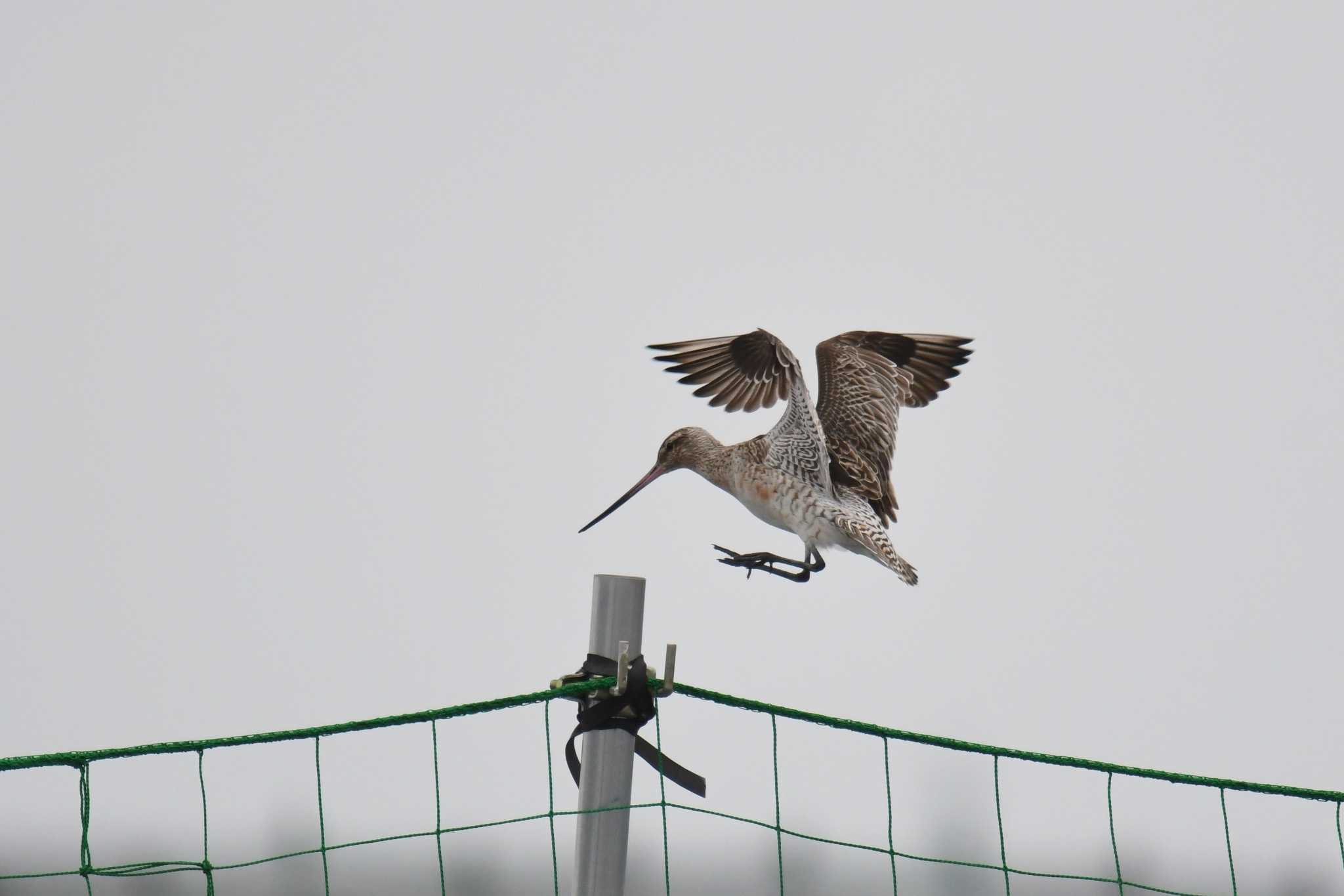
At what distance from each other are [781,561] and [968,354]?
2.27 m

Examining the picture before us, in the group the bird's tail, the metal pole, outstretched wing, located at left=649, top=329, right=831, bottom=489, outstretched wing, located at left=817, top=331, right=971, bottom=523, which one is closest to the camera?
the metal pole

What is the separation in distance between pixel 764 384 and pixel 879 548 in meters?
1.72

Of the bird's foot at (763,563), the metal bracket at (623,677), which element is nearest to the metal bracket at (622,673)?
the metal bracket at (623,677)

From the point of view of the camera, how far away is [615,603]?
11.2 ft

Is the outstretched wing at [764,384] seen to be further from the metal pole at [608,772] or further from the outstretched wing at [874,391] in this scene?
the metal pole at [608,772]

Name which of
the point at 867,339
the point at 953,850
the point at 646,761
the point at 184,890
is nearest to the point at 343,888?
the point at 184,890

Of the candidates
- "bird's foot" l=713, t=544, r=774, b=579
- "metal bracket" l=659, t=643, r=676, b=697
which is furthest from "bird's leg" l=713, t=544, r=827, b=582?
"metal bracket" l=659, t=643, r=676, b=697

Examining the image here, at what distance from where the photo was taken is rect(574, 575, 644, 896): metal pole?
10.9ft

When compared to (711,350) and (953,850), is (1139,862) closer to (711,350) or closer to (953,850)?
(953,850)

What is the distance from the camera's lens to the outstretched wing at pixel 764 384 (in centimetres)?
793

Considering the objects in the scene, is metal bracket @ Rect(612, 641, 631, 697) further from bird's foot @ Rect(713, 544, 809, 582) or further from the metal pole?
bird's foot @ Rect(713, 544, 809, 582)

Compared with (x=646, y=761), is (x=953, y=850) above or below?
below

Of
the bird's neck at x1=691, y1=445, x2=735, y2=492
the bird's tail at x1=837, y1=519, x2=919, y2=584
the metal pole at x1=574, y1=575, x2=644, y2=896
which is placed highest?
the bird's neck at x1=691, y1=445, x2=735, y2=492

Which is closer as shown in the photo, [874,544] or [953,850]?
[874,544]
